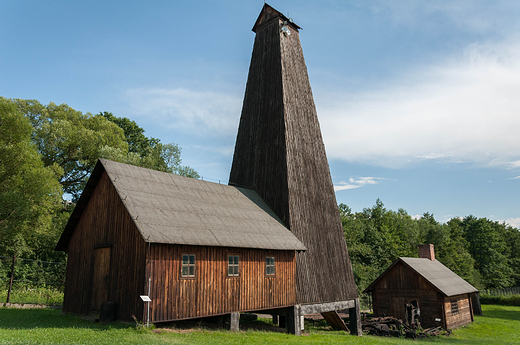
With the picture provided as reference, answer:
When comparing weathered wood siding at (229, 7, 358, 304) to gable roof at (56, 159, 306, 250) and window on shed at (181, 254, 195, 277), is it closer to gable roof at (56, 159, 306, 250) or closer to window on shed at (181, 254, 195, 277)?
gable roof at (56, 159, 306, 250)

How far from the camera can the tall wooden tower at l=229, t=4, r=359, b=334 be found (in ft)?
60.2

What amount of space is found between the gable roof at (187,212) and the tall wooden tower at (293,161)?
5.43ft

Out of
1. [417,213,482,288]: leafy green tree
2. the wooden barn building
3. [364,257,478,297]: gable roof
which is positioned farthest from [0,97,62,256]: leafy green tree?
[417,213,482,288]: leafy green tree

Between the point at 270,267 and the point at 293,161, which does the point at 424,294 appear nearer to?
the point at 293,161

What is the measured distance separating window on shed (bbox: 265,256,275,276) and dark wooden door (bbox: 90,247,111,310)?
6285 millimetres

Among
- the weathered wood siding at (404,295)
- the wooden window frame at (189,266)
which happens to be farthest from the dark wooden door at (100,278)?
the weathered wood siding at (404,295)

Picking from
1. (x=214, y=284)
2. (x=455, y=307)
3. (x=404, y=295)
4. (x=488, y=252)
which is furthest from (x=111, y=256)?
(x=488, y=252)

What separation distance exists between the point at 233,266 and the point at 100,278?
16.5 ft

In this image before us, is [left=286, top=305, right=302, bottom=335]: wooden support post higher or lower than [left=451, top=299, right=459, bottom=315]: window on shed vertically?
higher

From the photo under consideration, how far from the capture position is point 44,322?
41.2ft

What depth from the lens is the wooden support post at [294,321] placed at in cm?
1620

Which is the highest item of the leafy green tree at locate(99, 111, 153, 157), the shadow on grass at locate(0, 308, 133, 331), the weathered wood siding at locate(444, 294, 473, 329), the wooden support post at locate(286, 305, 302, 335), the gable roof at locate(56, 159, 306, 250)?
the leafy green tree at locate(99, 111, 153, 157)

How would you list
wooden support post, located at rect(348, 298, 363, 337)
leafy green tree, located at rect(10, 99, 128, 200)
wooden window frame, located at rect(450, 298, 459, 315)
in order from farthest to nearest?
leafy green tree, located at rect(10, 99, 128, 200)
wooden window frame, located at rect(450, 298, 459, 315)
wooden support post, located at rect(348, 298, 363, 337)

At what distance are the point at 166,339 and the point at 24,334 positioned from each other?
3.90m
